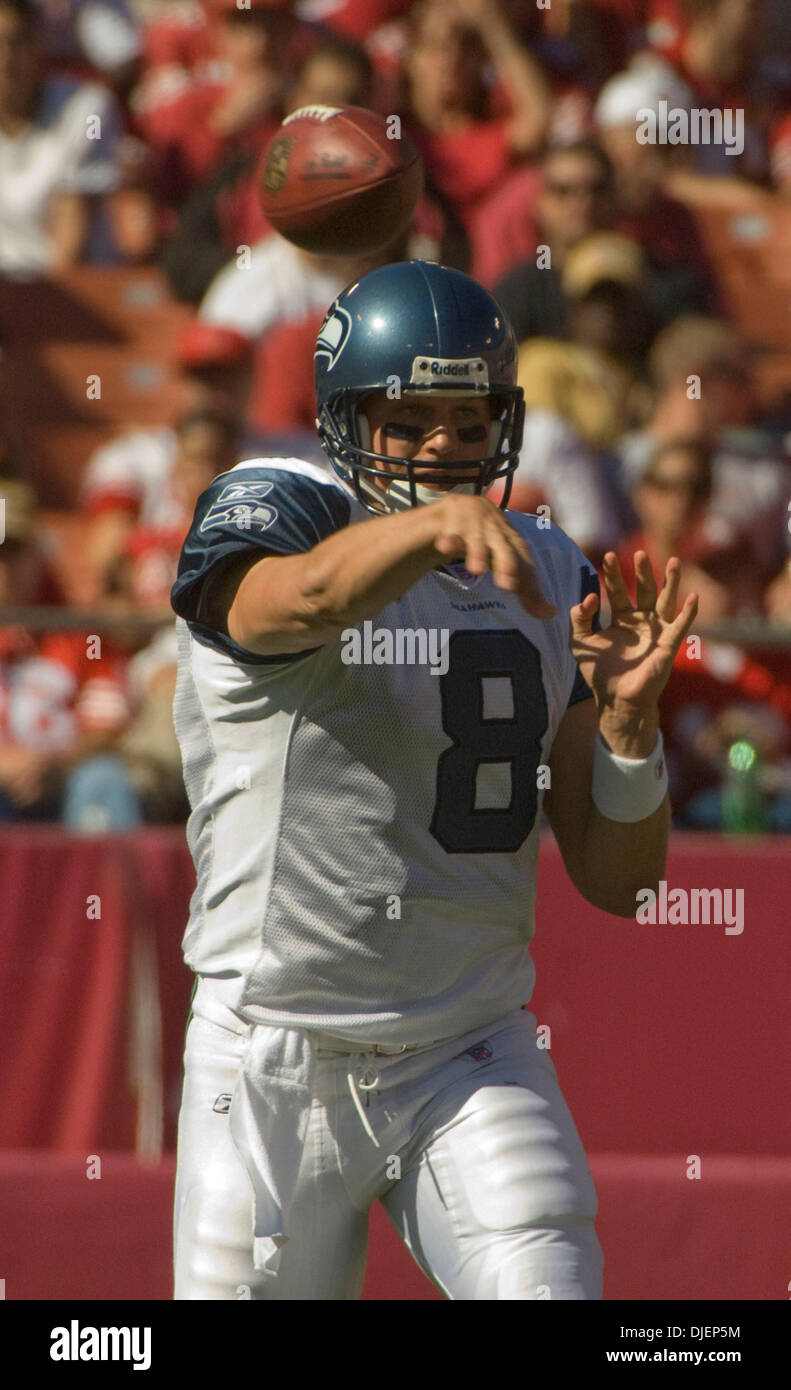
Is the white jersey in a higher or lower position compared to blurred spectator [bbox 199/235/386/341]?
lower

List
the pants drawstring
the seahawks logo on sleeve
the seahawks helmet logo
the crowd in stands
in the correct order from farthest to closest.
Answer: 1. the crowd in stands
2. the seahawks helmet logo
3. the pants drawstring
4. the seahawks logo on sleeve

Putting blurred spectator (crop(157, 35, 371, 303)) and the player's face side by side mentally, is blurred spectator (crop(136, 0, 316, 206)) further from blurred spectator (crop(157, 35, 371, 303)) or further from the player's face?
the player's face

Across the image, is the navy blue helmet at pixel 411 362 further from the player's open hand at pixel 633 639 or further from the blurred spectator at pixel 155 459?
the blurred spectator at pixel 155 459

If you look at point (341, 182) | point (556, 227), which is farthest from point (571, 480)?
point (341, 182)

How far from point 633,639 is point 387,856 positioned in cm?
53

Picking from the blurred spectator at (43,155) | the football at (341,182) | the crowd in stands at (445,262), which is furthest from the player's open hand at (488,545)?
the blurred spectator at (43,155)

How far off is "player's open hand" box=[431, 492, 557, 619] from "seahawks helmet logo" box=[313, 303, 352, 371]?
77 cm

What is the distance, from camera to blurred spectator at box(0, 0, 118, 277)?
8.78m

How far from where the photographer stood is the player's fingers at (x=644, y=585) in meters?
2.97

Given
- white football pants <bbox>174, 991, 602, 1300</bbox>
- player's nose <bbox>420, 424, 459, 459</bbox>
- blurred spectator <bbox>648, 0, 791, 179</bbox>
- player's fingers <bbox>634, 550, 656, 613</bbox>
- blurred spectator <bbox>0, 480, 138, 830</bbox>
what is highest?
blurred spectator <bbox>648, 0, 791, 179</bbox>

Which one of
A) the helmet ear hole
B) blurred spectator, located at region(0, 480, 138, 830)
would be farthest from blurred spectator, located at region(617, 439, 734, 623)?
the helmet ear hole

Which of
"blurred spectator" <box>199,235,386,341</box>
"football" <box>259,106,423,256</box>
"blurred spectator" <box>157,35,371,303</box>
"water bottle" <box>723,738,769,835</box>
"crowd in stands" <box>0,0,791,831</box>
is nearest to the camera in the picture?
"football" <box>259,106,423,256</box>

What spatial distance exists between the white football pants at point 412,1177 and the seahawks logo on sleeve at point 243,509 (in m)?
0.79

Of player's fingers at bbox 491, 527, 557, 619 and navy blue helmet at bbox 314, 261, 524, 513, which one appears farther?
navy blue helmet at bbox 314, 261, 524, 513
